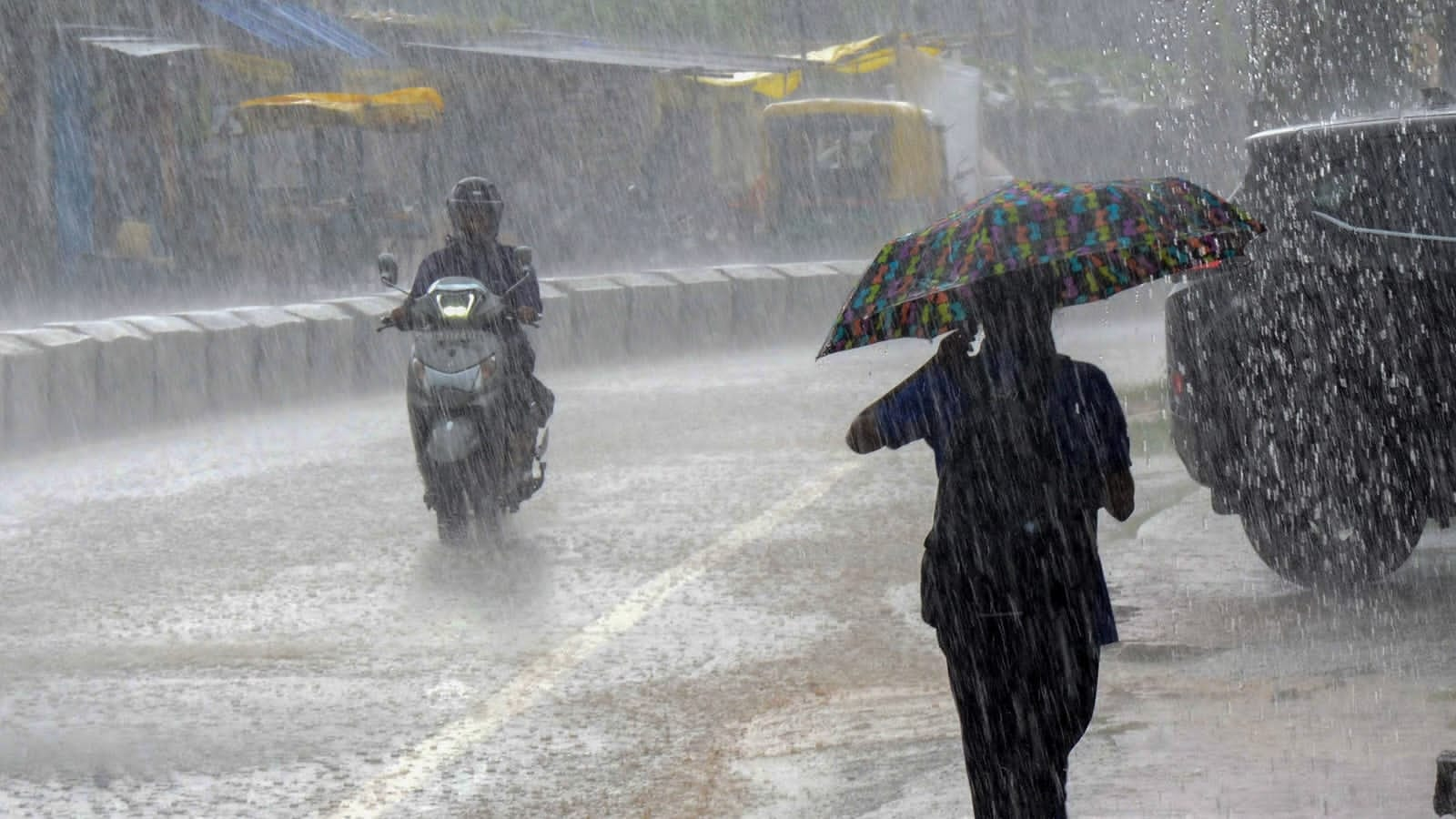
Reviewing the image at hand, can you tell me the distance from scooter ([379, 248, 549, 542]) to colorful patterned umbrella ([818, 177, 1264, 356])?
572 cm

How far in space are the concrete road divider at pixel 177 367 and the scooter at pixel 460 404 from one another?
19.8ft

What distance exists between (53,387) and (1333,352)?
985cm

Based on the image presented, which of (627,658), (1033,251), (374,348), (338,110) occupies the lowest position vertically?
(374,348)

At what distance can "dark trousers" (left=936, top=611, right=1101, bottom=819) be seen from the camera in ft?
13.9

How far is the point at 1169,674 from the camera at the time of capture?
692cm

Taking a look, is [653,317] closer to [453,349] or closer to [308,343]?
[308,343]

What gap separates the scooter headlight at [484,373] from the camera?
32.6ft

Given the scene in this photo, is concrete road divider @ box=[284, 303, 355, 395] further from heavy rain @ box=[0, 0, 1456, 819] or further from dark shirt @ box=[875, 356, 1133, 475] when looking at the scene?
dark shirt @ box=[875, 356, 1133, 475]

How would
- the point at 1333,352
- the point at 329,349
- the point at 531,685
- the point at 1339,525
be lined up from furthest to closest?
the point at 329,349 → the point at 1339,525 → the point at 1333,352 → the point at 531,685

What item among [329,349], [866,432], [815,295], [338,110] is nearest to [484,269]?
[866,432]

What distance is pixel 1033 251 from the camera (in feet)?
13.5

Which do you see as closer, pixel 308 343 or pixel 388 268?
pixel 388 268

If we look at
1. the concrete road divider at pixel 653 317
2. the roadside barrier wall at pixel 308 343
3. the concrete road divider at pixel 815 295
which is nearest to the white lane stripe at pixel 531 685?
the roadside barrier wall at pixel 308 343

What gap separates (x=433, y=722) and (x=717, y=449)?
20.9ft
